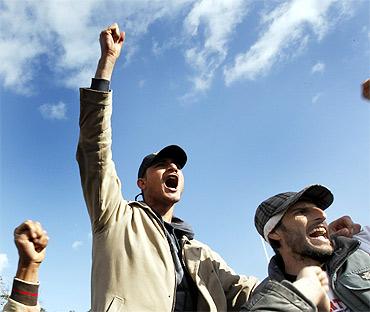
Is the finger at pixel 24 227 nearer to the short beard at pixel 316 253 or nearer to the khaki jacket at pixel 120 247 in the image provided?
the khaki jacket at pixel 120 247

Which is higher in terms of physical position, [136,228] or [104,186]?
[104,186]

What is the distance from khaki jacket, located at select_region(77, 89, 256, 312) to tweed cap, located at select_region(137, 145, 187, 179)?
0.66 m

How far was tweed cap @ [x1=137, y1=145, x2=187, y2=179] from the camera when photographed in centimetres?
438

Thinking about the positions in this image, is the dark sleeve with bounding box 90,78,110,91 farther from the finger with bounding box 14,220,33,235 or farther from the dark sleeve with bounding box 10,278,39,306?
the dark sleeve with bounding box 10,278,39,306

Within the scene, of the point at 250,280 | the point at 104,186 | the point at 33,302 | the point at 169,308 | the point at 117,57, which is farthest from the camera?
the point at 250,280

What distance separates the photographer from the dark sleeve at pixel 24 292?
246 centimetres

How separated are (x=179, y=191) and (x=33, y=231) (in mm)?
1886

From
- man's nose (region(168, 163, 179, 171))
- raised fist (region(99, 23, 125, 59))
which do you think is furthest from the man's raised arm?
man's nose (region(168, 163, 179, 171))

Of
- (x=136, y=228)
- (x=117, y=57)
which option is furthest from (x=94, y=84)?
(x=136, y=228)

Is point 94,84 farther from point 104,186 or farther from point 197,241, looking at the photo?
point 197,241

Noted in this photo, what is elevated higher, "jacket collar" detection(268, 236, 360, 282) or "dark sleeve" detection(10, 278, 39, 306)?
"jacket collar" detection(268, 236, 360, 282)

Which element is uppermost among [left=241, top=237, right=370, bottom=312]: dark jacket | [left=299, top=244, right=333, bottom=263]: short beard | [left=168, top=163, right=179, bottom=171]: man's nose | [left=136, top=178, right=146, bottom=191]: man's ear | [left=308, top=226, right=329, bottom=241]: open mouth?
[left=168, top=163, right=179, bottom=171]: man's nose

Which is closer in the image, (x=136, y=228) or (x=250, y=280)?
(x=136, y=228)

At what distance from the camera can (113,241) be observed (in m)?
3.44
